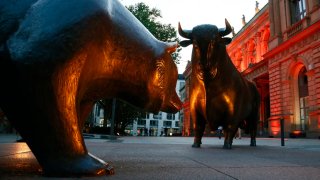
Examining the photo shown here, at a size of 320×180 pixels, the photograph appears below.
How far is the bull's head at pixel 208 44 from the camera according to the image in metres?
4.83

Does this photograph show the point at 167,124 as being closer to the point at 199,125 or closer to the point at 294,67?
the point at 294,67

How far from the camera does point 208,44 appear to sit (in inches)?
190

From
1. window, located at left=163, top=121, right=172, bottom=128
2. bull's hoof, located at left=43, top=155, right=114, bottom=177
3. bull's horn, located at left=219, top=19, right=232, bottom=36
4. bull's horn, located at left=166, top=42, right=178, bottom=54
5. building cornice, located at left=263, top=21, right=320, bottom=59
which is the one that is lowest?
bull's hoof, located at left=43, top=155, right=114, bottom=177

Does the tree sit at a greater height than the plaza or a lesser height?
greater

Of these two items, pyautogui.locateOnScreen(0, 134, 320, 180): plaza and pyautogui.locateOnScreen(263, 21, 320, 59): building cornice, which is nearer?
pyautogui.locateOnScreen(0, 134, 320, 180): plaza

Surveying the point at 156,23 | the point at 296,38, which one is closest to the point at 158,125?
the point at 156,23

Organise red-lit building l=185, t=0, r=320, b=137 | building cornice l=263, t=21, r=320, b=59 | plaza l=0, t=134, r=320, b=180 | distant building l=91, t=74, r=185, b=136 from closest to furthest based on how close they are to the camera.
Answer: plaza l=0, t=134, r=320, b=180 → building cornice l=263, t=21, r=320, b=59 → red-lit building l=185, t=0, r=320, b=137 → distant building l=91, t=74, r=185, b=136

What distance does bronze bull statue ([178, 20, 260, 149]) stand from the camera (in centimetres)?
490

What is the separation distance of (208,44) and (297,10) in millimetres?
24247

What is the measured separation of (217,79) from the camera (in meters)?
5.22

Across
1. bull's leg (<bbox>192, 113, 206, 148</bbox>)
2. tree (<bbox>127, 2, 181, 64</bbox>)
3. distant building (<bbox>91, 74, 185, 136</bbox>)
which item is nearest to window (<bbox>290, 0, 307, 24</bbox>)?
tree (<bbox>127, 2, 181, 64</bbox>)

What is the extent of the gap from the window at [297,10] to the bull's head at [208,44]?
2220 cm

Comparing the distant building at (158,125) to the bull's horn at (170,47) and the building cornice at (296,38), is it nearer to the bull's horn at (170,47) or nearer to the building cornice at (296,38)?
the building cornice at (296,38)

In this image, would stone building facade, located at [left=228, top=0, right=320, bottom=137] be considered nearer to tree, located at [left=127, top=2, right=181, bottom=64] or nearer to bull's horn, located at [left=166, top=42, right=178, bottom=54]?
tree, located at [left=127, top=2, right=181, bottom=64]
